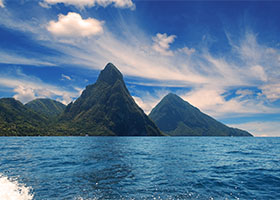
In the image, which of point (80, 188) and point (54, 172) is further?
point (54, 172)

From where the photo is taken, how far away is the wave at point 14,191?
15.5 metres

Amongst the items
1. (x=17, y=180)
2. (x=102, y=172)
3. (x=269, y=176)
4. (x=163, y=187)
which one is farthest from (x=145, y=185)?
(x=269, y=176)

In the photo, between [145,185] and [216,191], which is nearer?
[216,191]

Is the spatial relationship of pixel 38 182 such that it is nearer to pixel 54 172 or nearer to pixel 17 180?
pixel 17 180

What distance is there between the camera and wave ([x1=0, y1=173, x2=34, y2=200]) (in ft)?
50.9

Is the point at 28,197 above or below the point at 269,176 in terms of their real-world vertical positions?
below

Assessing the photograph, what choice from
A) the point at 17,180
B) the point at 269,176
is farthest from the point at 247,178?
the point at 17,180

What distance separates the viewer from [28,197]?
1567 centimetres

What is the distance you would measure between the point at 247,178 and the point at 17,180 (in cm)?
2596

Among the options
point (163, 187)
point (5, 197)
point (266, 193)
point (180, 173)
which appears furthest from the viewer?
point (180, 173)

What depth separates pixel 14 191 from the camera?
1694 centimetres

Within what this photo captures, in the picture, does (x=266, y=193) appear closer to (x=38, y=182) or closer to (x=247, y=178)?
(x=247, y=178)

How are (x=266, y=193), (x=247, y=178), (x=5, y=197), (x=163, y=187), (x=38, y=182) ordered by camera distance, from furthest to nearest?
(x=247, y=178), (x=38, y=182), (x=163, y=187), (x=266, y=193), (x=5, y=197)

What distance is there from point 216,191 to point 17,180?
68.1 ft
